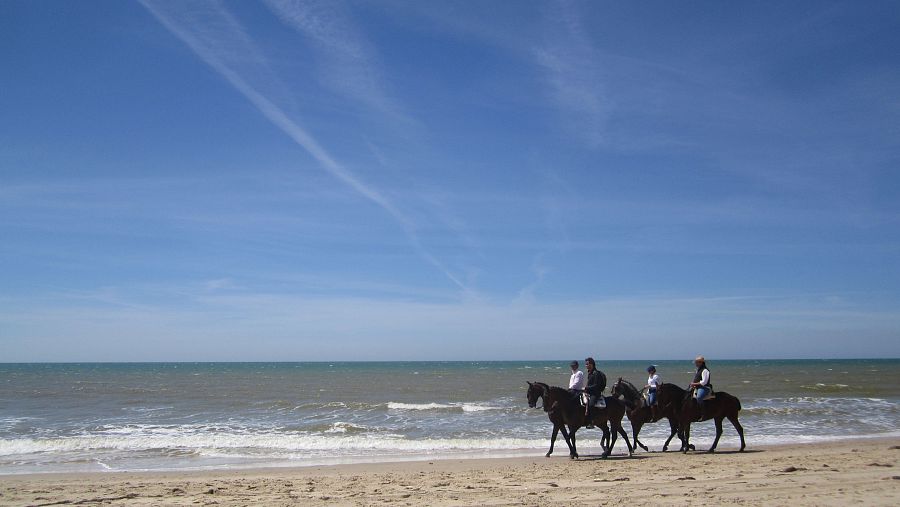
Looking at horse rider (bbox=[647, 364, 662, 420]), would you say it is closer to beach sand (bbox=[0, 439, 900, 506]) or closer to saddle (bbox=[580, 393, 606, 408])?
beach sand (bbox=[0, 439, 900, 506])

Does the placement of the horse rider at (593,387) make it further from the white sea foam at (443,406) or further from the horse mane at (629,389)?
the white sea foam at (443,406)

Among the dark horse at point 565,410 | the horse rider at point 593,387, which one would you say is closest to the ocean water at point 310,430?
the dark horse at point 565,410

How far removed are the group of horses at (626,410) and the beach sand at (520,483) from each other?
72cm

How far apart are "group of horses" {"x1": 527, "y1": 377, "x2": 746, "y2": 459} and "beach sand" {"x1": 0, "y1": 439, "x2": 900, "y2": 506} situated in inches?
28.3

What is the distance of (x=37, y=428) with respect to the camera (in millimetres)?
19172

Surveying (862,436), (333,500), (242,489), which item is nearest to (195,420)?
(242,489)

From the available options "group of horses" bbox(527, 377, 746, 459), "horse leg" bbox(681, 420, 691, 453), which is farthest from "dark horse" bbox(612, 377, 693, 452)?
"horse leg" bbox(681, 420, 691, 453)

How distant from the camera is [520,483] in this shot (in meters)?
10.1

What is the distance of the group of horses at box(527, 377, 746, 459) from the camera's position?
1336 cm

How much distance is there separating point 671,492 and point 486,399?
22.4 meters

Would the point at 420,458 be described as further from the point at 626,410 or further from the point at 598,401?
the point at 626,410

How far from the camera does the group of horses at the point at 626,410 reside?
1336cm

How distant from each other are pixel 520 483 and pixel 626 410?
5.63m

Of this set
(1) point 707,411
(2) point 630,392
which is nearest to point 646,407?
(2) point 630,392
